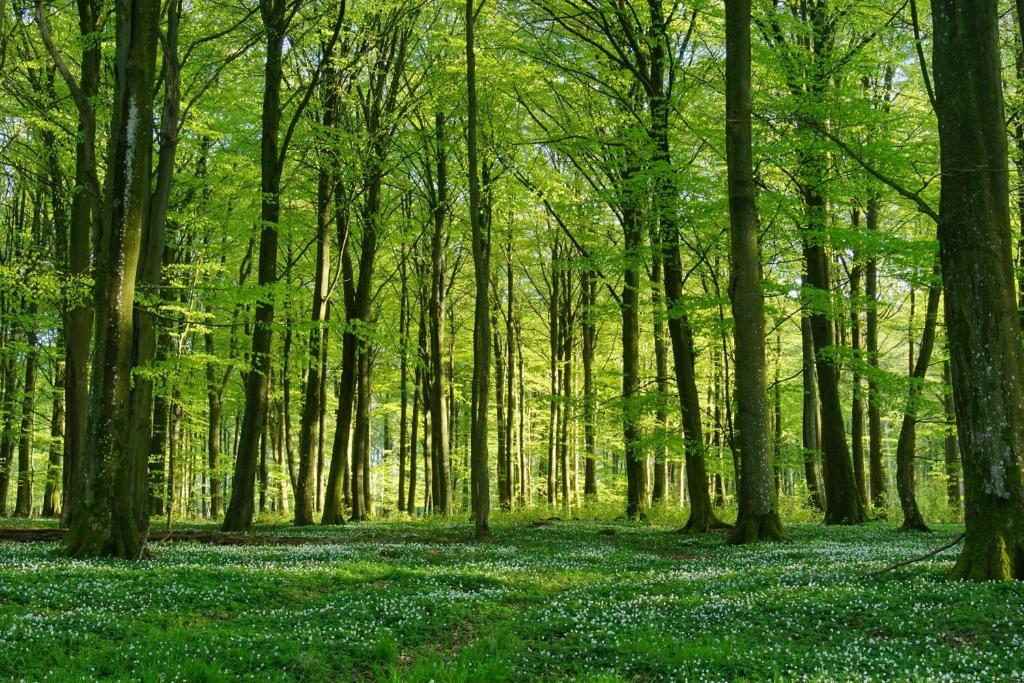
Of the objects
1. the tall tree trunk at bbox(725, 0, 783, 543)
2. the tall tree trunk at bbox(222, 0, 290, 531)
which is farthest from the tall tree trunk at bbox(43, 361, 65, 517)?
the tall tree trunk at bbox(725, 0, 783, 543)

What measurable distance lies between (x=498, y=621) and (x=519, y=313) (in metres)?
32.8

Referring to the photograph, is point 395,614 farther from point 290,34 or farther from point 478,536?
point 290,34

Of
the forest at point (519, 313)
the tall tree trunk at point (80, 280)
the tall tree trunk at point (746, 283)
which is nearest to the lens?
the forest at point (519, 313)

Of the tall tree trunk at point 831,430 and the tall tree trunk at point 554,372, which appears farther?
the tall tree trunk at point 554,372

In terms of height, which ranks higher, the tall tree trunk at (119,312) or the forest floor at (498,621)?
the tall tree trunk at (119,312)

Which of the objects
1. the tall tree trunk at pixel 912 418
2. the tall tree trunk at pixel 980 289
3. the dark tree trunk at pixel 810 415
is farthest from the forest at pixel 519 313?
the dark tree trunk at pixel 810 415

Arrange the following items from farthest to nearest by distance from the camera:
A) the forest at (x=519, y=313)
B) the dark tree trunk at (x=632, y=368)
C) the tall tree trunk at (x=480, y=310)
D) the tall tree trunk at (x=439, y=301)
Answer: the tall tree trunk at (x=439, y=301)
the dark tree trunk at (x=632, y=368)
the tall tree trunk at (x=480, y=310)
the forest at (x=519, y=313)

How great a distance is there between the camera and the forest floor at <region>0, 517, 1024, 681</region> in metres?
6.04

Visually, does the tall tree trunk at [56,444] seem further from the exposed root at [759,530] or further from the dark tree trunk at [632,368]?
the exposed root at [759,530]

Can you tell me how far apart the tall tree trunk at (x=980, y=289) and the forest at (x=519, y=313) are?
38mm

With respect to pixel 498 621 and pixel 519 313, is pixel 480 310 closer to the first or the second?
pixel 498 621

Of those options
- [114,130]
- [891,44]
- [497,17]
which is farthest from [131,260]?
[891,44]

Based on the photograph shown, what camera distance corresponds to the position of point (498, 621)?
8312 mm

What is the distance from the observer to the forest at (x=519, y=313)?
7367 mm
